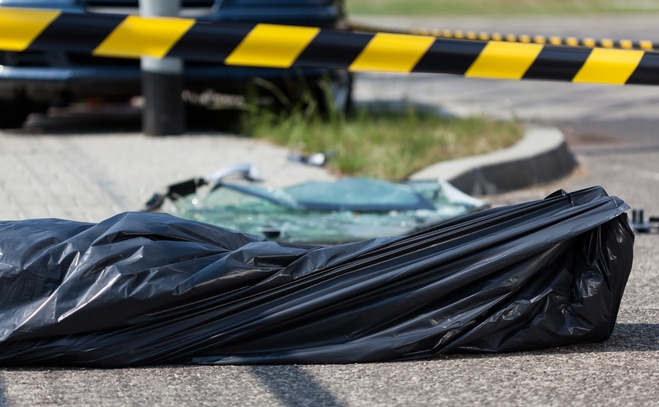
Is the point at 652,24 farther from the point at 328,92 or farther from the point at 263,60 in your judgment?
the point at 263,60

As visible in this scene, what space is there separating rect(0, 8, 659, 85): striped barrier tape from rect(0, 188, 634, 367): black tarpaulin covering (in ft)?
3.59

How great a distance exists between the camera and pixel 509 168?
5.95 metres

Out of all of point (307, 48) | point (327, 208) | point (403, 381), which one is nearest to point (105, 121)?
point (327, 208)

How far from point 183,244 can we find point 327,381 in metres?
0.62

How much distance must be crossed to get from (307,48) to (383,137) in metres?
2.70

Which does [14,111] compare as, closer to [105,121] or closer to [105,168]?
[105,121]

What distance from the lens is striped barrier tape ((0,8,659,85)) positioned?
382cm

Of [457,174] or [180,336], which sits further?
[457,174]

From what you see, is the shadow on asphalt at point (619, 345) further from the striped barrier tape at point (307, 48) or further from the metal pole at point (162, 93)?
the metal pole at point (162, 93)

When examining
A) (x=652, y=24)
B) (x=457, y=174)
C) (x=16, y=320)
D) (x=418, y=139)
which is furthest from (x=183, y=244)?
(x=652, y=24)

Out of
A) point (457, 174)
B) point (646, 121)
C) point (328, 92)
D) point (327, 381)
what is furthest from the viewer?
point (646, 121)

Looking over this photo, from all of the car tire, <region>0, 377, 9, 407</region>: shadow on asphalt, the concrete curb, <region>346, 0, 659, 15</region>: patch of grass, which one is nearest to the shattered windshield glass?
the concrete curb

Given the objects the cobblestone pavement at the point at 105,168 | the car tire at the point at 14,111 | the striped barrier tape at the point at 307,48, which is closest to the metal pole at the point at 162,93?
the cobblestone pavement at the point at 105,168

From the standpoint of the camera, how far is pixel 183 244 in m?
2.94
